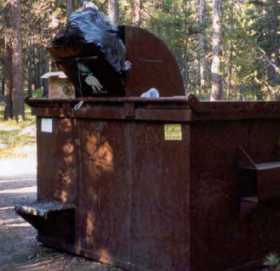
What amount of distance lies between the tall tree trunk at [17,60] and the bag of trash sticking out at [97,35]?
22651 millimetres

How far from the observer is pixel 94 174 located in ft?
17.6

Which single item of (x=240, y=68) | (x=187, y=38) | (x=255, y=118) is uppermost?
(x=187, y=38)

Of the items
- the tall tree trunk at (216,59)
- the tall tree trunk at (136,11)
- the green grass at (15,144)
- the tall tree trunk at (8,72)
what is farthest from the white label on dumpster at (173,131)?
the tall tree trunk at (8,72)

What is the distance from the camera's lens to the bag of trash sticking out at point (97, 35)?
514 centimetres

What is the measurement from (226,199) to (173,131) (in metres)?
0.83

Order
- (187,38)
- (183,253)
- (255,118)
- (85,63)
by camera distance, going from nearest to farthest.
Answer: (183,253) < (255,118) < (85,63) < (187,38)

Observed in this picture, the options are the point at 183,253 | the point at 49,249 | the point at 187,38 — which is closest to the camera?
the point at 183,253

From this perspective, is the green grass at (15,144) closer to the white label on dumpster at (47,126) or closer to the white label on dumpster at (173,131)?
the white label on dumpster at (47,126)

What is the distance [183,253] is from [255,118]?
1.48 meters

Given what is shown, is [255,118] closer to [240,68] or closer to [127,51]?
[127,51]

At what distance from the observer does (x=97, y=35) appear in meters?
5.16

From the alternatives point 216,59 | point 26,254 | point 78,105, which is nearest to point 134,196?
point 78,105

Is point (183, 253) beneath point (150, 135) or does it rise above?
beneath

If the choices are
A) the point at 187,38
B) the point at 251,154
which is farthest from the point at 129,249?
the point at 187,38
